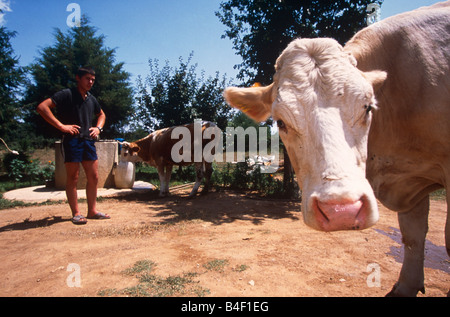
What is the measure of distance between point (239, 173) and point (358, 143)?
6947 mm

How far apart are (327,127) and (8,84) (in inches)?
544

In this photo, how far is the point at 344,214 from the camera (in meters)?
1.13

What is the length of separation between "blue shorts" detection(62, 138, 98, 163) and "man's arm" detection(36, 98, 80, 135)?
153 mm

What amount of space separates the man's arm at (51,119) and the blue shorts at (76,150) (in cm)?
15

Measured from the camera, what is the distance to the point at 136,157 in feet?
26.8

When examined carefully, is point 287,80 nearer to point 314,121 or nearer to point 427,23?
point 314,121

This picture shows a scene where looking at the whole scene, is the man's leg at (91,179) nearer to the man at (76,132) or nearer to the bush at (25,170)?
the man at (76,132)

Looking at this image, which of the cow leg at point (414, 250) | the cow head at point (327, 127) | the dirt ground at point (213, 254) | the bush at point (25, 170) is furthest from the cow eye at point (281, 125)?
the bush at point (25, 170)

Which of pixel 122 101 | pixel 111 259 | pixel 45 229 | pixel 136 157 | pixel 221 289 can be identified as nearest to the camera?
pixel 221 289

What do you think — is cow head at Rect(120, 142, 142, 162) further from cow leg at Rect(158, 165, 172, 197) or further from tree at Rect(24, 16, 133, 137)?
tree at Rect(24, 16, 133, 137)

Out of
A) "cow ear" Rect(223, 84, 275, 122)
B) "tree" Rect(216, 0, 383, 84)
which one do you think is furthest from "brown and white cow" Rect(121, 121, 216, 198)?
"cow ear" Rect(223, 84, 275, 122)

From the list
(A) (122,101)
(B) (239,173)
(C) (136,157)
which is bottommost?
A: (B) (239,173)

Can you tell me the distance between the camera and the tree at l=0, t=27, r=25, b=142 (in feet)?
33.4
